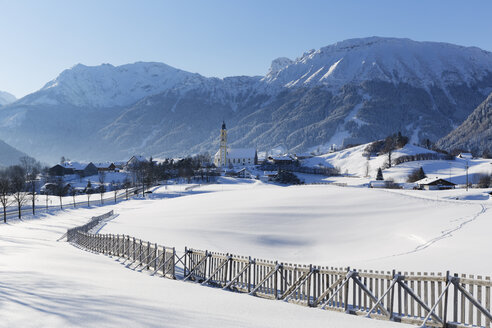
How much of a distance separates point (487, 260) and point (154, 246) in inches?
726

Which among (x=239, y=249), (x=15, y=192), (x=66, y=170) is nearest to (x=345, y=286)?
(x=239, y=249)

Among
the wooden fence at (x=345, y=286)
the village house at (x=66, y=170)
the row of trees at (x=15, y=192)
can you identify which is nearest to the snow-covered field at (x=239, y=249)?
the wooden fence at (x=345, y=286)

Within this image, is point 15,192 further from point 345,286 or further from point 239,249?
point 345,286

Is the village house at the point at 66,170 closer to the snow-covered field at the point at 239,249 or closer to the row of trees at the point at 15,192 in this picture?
the row of trees at the point at 15,192

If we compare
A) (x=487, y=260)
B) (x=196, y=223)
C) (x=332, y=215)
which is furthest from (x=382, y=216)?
(x=487, y=260)

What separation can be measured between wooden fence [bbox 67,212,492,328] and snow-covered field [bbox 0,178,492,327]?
0.97 meters

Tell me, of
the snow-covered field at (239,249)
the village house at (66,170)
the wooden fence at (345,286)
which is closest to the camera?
the snow-covered field at (239,249)

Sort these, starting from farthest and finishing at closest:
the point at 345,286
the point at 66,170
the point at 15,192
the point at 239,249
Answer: the point at 66,170 → the point at 15,192 → the point at 239,249 → the point at 345,286

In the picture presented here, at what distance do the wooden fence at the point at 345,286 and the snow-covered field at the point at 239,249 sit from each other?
97 cm

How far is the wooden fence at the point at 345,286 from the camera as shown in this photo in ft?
39.0

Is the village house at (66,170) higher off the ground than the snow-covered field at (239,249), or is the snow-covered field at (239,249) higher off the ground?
the village house at (66,170)

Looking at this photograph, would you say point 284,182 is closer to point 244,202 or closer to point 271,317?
point 244,202

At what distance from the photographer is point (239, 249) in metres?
36.1

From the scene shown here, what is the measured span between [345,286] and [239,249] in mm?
22839
